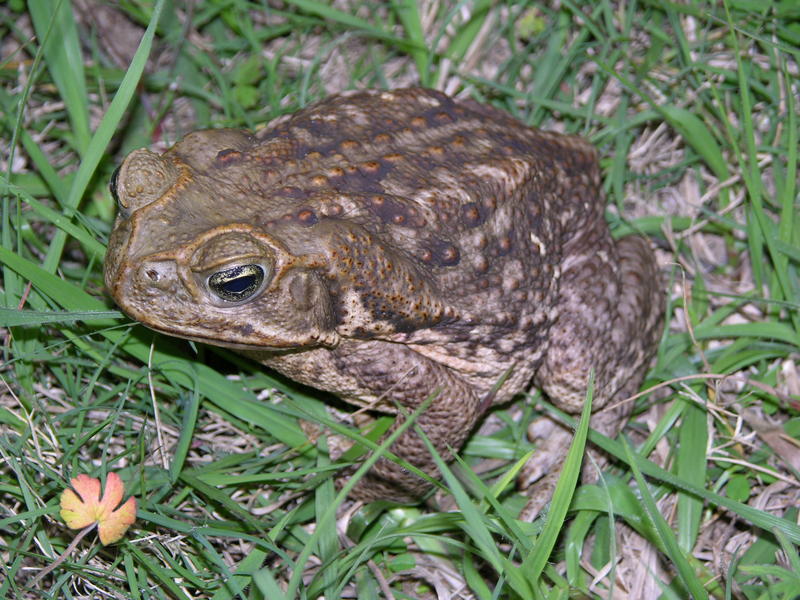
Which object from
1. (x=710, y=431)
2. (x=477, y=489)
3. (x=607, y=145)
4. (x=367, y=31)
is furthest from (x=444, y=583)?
(x=367, y=31)

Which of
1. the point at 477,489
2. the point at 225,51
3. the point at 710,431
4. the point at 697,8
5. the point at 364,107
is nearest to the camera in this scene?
the point at 477,489

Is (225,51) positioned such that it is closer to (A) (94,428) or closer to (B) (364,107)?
(B) (364,107)

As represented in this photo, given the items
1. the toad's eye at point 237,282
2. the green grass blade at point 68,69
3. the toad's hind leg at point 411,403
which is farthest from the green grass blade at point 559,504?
the green grass blade at point 68,69

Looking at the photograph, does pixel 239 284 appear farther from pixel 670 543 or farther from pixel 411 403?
pixel 670 543

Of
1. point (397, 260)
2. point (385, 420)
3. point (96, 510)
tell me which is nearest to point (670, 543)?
point (385, 420)

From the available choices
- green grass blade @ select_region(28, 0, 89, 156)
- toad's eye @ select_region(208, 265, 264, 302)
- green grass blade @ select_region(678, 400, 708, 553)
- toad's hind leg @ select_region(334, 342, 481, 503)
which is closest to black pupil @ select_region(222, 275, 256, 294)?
toad's eye @ select_region(208, 265, 264, 302)

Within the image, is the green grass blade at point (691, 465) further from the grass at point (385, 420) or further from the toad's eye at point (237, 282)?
the toad's eye at point (237, 282)
